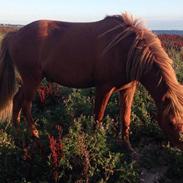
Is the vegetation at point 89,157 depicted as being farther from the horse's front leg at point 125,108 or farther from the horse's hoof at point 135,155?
the horse's front leg at point 125,108

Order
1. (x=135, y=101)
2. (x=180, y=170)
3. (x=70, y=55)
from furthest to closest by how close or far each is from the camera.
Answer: (x=135, y=101)
(x=70, y=55)
(x=180, y=170)

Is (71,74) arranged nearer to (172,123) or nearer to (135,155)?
(135,155)

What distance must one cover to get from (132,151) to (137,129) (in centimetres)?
55

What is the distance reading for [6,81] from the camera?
6219 millimetres

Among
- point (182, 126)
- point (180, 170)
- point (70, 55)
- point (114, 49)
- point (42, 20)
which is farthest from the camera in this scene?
point (42, 20)

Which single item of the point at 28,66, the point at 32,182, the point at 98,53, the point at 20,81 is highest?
the point at 98,53

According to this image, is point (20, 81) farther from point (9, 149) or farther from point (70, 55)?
point (9, 149)

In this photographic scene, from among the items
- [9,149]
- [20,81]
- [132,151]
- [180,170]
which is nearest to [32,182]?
[9,149]

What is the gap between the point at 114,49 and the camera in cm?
512

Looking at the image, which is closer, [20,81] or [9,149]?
[9,149]

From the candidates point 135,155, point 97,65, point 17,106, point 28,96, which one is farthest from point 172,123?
point 17,106

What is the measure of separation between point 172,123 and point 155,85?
54 centimetres

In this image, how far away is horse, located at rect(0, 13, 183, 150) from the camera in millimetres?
4680

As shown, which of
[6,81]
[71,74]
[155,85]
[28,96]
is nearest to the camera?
[155,85]
